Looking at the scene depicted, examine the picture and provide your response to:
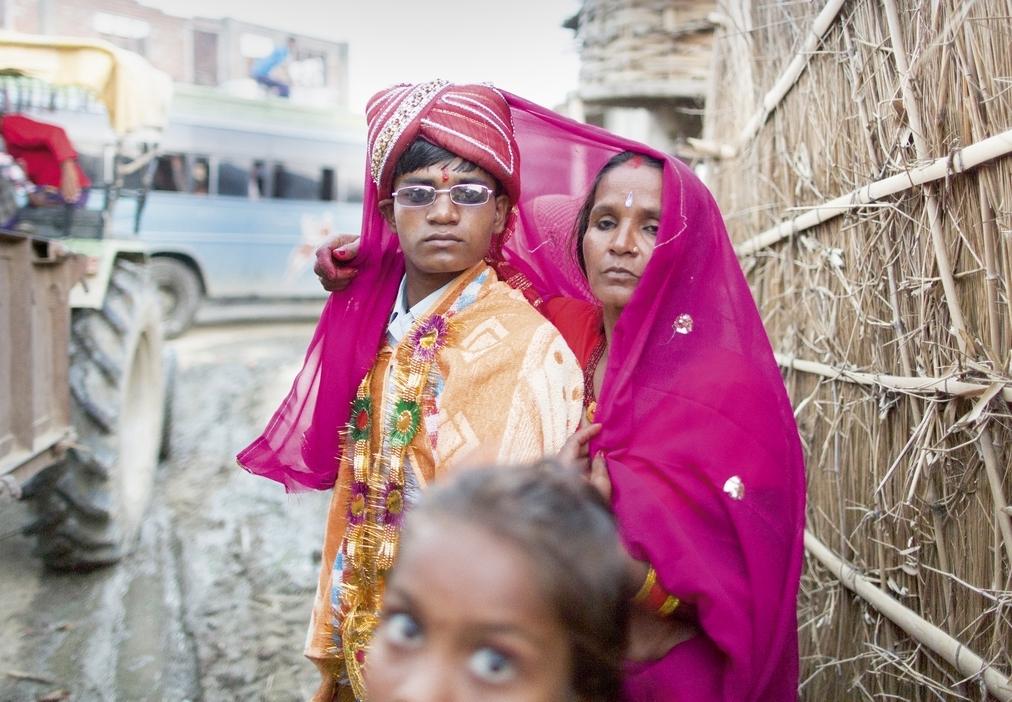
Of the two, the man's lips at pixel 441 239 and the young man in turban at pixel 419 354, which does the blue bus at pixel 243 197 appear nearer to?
the young man in turban at pixel 419 354

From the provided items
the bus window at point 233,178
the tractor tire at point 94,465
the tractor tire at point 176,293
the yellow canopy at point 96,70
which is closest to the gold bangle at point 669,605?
the tractor tire at point 94,465

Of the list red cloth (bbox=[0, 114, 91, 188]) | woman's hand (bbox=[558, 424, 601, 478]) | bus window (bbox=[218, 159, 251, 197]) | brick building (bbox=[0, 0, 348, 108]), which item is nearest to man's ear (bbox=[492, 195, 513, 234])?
woman's hand (bbox=[558, 424, 601, 478])

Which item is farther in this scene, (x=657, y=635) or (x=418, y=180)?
(x=418, y=180)

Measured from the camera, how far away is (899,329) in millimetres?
2365

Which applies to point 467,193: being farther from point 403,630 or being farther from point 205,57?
point 205,57

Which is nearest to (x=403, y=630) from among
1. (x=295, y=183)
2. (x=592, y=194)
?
(x=592, y=194)

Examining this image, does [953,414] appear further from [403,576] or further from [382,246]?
[403,576]

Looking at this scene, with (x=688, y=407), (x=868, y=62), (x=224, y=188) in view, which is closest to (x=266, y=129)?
(x=224, y=188)

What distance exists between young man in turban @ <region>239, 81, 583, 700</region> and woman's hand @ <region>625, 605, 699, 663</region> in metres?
0.37

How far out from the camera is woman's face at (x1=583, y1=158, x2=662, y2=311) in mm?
1862

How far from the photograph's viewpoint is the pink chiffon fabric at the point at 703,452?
154cm

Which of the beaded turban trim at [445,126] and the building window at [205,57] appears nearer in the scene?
the beaded turban trim at [445,126]

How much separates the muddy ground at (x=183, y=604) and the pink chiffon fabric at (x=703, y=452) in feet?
3.98

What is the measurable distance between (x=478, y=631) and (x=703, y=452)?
2.50 feet
